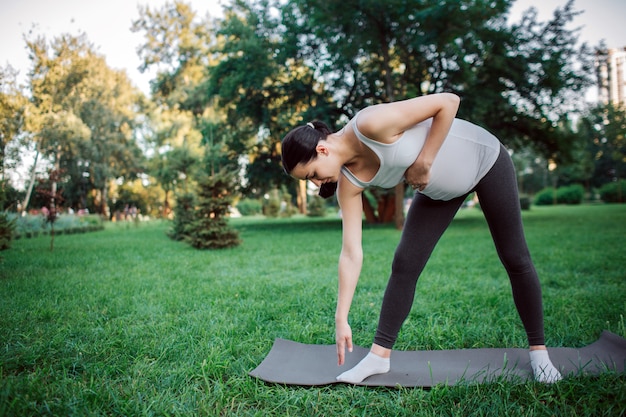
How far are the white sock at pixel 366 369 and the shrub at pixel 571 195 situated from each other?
3551 cm

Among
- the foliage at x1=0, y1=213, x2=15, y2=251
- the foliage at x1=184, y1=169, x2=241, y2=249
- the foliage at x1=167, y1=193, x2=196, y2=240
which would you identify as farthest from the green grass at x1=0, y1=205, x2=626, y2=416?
the foliage at x1=167, y1=193, x2=196, y2=240

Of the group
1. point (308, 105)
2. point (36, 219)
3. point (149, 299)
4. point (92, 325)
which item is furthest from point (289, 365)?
point (36, 219)

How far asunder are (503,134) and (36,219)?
52.4 ft

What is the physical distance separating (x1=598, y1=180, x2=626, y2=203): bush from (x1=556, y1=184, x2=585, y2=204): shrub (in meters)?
1.62

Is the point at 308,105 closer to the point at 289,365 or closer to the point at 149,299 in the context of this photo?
the point at 149,299

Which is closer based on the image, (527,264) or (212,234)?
(527,264)

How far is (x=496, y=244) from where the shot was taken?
198 cm

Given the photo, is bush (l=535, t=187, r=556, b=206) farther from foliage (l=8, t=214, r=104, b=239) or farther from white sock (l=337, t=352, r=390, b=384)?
white sock (l=337, t=352, r=390, b=384)

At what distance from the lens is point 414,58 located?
1227 cm

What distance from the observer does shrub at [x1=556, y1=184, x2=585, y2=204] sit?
3068 cm

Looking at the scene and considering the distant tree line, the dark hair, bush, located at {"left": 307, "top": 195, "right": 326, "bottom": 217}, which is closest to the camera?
the dark hair

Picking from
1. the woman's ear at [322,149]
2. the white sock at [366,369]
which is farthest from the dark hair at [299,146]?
the white sock at [366,369]

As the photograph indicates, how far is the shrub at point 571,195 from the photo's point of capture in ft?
101

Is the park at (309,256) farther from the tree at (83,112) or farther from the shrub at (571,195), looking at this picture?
the shrub at (571,195)
